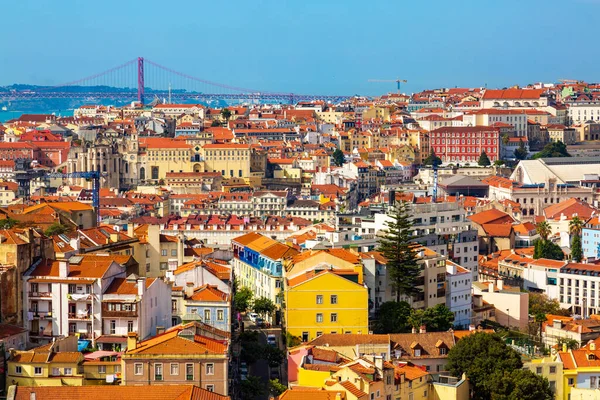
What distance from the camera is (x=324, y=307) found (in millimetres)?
32375

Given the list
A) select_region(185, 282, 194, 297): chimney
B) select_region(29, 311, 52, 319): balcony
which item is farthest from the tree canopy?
select_region(29, 311, 52, 319): balcony

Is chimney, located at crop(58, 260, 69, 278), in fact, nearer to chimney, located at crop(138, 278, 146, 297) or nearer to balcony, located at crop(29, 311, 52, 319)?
balcony, located at crop(29, 311, 52, 319)

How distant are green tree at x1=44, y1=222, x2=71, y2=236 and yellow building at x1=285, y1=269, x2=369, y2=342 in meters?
7.64

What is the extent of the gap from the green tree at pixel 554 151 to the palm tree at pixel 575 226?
3455 cm

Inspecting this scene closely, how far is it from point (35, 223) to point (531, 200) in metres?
41.5

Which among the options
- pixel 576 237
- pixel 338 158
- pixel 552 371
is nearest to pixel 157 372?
pixel 552 371

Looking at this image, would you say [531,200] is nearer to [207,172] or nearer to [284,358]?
[207,172]

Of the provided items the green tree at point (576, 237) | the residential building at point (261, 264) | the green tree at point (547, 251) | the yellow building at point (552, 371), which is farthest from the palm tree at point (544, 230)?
the yellow building at point (552, 371)

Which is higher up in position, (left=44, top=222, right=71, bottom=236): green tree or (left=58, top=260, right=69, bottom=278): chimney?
(left=44, top=222, right=71, bottom=236): green tree

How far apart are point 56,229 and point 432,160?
58649 mm

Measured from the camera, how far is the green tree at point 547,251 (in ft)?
177

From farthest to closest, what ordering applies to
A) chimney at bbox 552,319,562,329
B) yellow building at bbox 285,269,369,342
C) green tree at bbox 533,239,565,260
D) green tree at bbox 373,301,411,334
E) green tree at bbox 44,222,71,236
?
green tree at bbox 533,239,565,260 < green tree at bbox 44,222,71,236 < chimney at bbox 552,319,562,329 < green tree at bbox 373,301,411,334 < yellow building at bbox 285,269,369,342

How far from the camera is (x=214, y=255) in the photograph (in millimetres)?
38969

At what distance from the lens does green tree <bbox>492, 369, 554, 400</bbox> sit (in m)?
28.0
